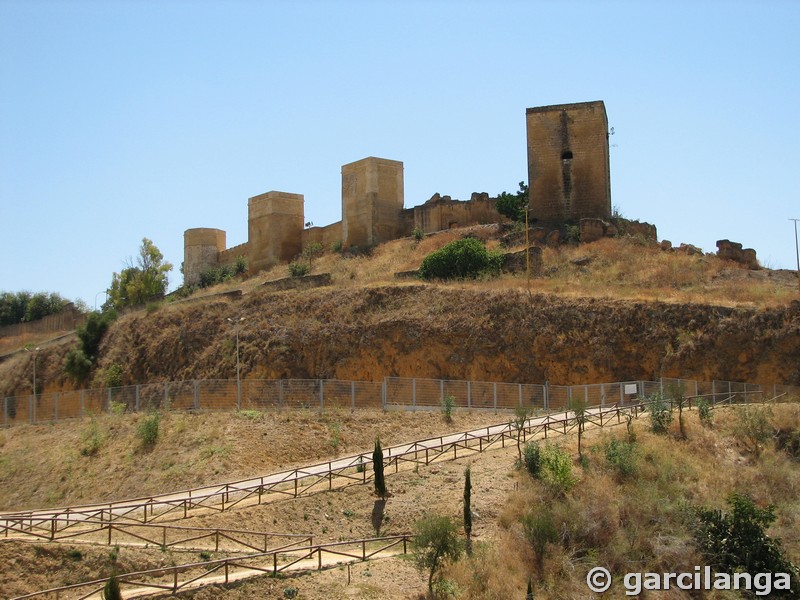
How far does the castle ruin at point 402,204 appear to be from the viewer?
44.3 metres

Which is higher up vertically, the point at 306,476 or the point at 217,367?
the point at 217,367

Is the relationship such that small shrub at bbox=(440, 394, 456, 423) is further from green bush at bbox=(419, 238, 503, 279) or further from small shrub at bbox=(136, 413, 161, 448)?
green bush at bbox=(419, 238, 503, 279)

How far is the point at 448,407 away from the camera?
2941 centimetres

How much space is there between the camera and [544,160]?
4472 centimetres

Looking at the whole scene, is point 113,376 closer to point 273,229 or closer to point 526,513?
point 273,229

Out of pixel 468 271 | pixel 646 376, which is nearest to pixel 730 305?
pixel 646 376

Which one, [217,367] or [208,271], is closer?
[217,367]

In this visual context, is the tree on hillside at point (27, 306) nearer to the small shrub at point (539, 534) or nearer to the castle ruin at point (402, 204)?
the castle ruin at point (402, 204)

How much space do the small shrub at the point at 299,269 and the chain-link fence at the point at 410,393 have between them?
15.6 m

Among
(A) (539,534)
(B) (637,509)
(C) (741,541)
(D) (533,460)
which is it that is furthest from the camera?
(D) (533,460)

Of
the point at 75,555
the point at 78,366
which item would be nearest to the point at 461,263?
the point at 78,366

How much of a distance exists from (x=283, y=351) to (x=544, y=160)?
14450 mm

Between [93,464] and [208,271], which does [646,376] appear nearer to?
[93,464]

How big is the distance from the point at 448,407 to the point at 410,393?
5.43 ft
